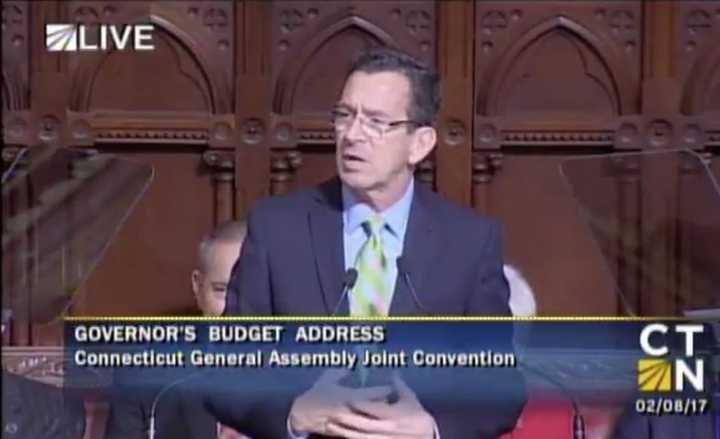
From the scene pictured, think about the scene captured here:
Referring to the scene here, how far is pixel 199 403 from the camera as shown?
2.07 m

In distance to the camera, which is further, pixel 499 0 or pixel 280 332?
pixel 499 0

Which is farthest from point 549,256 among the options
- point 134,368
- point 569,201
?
point 134,368

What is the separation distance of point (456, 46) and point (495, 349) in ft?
1.77

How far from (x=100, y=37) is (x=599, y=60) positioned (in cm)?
88

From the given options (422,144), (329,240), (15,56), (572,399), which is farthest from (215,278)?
(572,399)

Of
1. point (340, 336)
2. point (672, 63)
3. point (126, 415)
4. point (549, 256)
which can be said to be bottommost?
point (126, 415)

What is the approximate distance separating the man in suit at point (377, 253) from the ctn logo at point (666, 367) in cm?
22

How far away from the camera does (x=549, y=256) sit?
6.86 ft

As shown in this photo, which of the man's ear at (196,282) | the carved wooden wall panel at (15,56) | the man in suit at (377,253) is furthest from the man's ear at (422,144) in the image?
the carved wooden wall panel at (15,56)

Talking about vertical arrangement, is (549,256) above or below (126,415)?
above

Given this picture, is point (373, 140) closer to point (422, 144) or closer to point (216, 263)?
point (422, 144)

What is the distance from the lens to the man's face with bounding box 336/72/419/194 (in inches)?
80.5

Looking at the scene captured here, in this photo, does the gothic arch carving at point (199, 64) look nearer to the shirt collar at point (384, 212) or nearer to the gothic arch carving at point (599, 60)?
the shirt collar at point (384, 212)

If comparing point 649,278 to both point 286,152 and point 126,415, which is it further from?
point 126,415
